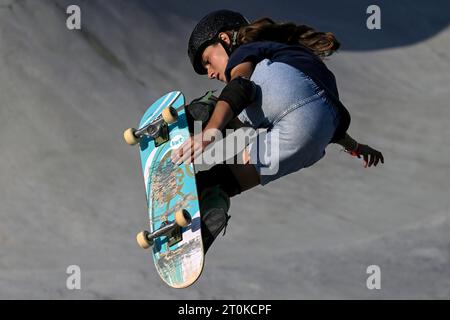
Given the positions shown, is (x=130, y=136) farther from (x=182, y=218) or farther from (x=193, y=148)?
(x=193, y=148)

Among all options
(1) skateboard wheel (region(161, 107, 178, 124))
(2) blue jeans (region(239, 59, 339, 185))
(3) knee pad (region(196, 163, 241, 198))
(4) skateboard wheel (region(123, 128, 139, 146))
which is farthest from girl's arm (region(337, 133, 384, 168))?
(4) skateboard wheel (region(123, 128, 139, 146))

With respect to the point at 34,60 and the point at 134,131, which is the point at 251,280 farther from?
the point at 34,60

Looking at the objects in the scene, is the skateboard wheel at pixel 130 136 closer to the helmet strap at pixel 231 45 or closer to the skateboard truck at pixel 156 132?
the skateboard truck at pixel 156 132

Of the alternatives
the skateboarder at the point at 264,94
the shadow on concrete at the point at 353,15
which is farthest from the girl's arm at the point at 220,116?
the shadow on concrete at the point at 353,15

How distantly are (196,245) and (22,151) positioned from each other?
10.5 ft

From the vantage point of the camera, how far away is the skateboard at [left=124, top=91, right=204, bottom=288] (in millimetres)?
4930

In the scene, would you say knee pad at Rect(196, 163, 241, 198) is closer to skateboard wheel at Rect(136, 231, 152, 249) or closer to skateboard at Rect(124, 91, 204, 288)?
skateboard at Rect(124, 91, 204, 288)

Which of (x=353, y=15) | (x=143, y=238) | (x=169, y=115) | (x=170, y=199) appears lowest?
(x=143, y=238)

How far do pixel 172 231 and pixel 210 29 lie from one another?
3.65 feet

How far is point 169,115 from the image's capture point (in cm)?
503

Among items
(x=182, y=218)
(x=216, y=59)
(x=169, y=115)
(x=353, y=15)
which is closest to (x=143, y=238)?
(x=182, y=218)

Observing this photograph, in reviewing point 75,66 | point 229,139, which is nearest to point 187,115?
point 229,139

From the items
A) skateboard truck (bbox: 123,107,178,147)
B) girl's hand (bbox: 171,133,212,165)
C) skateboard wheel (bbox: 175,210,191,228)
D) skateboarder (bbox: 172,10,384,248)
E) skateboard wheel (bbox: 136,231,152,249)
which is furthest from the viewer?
skateboard truck (bbox: 123,107,178,147)

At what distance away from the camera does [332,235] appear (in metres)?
6.80
